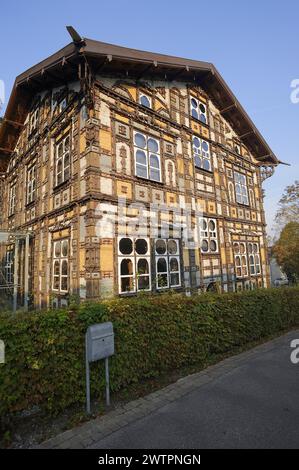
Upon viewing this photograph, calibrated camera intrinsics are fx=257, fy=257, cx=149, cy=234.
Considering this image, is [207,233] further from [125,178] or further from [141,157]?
[125,178]

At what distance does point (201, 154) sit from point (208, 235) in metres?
4.10

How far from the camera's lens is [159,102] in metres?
11.1

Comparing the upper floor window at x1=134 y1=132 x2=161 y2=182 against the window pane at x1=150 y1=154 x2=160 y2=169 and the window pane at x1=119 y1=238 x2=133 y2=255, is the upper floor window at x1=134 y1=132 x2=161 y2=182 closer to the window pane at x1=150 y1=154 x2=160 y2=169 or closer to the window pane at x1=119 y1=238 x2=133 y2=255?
the window pane at x1=150 y1=154 x2=160 y2=169

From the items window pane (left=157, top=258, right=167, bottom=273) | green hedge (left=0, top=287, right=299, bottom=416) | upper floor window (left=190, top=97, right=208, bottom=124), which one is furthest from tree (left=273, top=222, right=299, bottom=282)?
Result: green hedge (left=0, top=287, right=299, bottom=416)

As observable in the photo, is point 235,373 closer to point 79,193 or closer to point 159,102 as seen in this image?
point 79,193

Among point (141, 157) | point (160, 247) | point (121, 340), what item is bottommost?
point (121, 340)

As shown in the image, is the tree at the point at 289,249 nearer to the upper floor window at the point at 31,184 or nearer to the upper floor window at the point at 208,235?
the upper floor window at the point at 208,235

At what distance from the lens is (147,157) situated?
1013cm

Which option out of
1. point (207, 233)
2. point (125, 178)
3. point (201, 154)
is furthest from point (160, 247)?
point (201, 154)

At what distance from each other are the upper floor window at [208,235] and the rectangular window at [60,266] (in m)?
6.00

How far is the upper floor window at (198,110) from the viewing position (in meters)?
13.0

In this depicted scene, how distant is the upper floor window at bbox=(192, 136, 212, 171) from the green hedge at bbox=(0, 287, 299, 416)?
285 inches

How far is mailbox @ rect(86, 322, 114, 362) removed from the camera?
4089 mm

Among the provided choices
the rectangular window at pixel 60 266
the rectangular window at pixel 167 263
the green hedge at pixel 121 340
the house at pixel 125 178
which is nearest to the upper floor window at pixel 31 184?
the house at pixel 125 178
